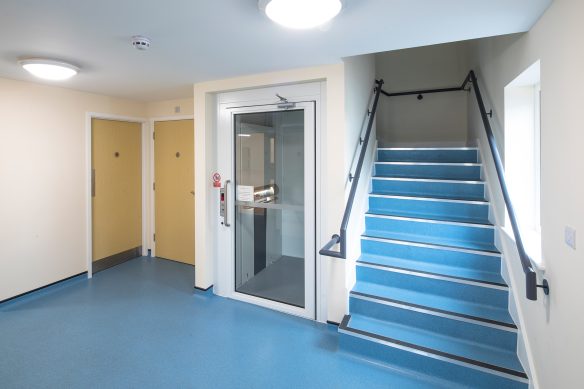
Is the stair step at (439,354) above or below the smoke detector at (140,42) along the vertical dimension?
below

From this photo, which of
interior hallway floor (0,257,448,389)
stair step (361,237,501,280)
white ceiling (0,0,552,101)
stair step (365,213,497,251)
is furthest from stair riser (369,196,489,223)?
white ceiling (0,0,552,101)

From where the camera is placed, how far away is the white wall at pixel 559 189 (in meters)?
1.43

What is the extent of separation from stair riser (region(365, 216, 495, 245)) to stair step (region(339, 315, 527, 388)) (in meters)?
0.96

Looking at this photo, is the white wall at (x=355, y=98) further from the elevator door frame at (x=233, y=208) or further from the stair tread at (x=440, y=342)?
the stair tread at (x=440, y=342)

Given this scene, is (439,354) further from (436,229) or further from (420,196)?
(420,196)

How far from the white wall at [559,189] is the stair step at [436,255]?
1.93 feet

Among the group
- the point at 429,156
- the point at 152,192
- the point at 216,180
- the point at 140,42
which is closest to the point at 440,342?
the point at 429,156

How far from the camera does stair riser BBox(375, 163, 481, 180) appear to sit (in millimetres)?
3463

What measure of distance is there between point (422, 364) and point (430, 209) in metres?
1.53

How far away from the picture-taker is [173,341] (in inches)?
105

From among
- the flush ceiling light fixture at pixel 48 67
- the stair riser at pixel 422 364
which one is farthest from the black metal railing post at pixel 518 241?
the flush ceiling light fixture at pixel 48 67

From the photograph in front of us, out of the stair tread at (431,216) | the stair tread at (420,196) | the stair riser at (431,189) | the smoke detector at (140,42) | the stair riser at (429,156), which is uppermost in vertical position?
the smoke detector at (140,42)

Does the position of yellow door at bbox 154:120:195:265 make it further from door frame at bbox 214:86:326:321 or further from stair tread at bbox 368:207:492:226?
stair tread at bbox 368:207:492:226

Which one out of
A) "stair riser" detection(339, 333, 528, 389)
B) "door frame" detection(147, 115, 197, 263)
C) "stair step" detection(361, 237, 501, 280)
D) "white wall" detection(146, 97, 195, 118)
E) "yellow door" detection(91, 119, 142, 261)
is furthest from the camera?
"door frame" detection(147, 115, 197, 263)
